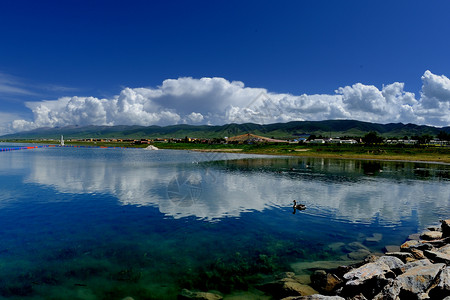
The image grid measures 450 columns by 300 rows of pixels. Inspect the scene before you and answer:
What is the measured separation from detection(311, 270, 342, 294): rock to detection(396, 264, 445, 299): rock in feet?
10.3

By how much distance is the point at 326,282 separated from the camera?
14.5m

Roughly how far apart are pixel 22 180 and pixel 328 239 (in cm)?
5693

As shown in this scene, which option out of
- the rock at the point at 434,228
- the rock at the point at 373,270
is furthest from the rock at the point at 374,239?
the rock at the point at 373,270

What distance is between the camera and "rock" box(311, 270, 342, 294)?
14156 millimetres

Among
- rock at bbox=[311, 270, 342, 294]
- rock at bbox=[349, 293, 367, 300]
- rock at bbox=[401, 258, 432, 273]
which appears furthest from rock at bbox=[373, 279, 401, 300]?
rock at bbox=[401, 258, 432, 273]

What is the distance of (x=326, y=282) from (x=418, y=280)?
4398 mm

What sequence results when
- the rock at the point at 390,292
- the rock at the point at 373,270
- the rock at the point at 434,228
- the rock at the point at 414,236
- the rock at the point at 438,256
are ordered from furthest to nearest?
the rock at the point at 434,228, the rock at the point at 414,236, the rock at the point at 438,256, the rock at the point at 373,270, the rock at the point at 390,292

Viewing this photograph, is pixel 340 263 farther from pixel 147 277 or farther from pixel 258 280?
pixel 147 277

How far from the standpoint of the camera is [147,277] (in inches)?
629

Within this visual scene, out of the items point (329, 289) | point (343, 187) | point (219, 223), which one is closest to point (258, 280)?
point (329, 289)

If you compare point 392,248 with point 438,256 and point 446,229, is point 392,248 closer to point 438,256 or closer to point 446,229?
point 438,256

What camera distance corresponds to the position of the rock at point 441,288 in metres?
11.1

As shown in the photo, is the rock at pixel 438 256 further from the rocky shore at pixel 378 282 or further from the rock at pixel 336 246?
the rock at pixel 336 246

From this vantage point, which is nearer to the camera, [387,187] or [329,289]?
[329,289]
